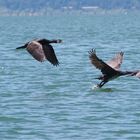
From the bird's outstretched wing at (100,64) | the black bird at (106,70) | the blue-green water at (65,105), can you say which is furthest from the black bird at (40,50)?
the bird's outstretched wing at (100,64)

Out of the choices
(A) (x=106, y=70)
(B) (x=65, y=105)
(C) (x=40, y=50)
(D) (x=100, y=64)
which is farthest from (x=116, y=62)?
(B) (x=65, y=105)

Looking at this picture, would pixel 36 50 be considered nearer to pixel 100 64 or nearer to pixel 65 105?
pixel 100 64

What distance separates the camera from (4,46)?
45.1 m

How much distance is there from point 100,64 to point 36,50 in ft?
8.70

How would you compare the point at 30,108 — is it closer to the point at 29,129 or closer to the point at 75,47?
the point at 29,129

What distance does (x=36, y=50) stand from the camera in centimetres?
2198

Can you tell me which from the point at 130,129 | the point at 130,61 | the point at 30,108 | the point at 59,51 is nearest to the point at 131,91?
the point at 30,108

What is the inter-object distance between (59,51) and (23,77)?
12480 mm

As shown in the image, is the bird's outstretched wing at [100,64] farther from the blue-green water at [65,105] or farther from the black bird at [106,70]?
the blue-green water at [65,105]

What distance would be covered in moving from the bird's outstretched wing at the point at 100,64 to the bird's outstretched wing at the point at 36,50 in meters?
2.11

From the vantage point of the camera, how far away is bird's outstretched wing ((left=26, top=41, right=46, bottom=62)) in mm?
21812

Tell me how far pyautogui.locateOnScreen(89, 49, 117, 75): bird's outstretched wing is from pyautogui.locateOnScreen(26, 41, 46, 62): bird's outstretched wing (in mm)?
2109

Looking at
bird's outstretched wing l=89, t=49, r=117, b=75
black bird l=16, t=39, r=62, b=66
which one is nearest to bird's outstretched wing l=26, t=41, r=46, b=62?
black bird l=16, t=39, r=62, b=66

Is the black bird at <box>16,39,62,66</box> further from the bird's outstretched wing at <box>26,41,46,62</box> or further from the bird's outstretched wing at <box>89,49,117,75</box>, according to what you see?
the bird's outstretched wing at <box>89,49,117,75</box>
